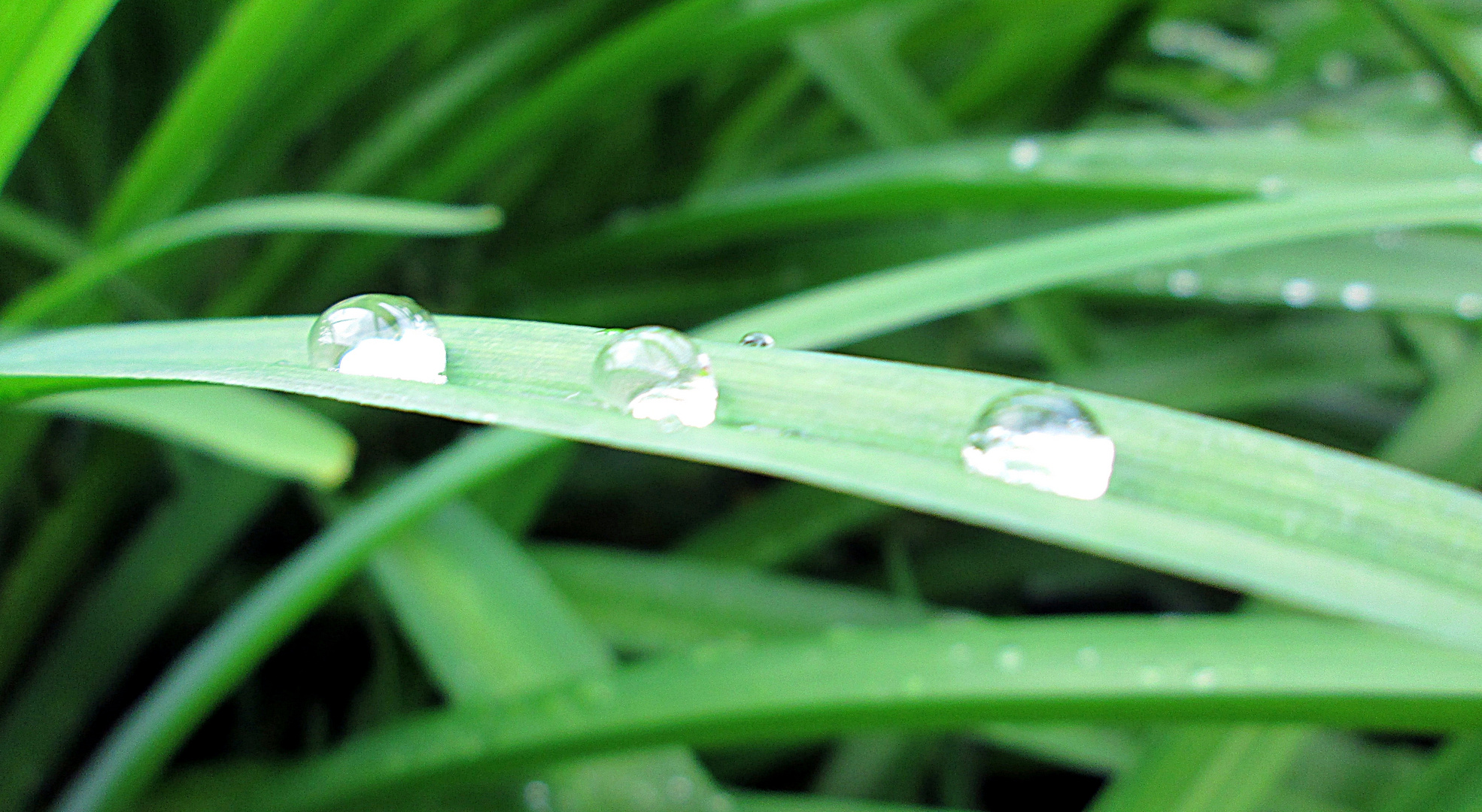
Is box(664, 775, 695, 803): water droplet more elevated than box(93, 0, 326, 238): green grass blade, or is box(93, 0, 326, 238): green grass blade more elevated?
box(93, 0, 326, 238): green grass blade

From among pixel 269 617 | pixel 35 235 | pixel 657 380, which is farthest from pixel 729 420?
pixel 35 235

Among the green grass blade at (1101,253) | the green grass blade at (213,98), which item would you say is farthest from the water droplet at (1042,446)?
the green grass blade at (213,98)

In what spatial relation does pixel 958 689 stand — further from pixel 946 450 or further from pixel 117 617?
pixel 117 617

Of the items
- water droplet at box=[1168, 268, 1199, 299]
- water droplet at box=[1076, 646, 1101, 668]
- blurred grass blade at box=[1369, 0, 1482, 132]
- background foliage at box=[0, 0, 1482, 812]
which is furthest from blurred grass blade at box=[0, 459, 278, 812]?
blurred grass blade at box=[1369, 0, 1482, 132]

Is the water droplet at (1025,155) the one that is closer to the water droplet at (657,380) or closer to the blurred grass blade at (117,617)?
the water droplet at (657,380)

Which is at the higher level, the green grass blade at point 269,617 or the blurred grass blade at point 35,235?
the blurred grass blade at point 35,235

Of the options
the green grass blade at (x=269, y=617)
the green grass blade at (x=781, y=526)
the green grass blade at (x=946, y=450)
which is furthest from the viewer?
the green grass blade at (x=781, y=526)

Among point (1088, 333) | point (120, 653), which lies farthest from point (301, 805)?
point (1088, 333)

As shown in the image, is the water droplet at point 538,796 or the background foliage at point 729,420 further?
the water droplet at point 538,796

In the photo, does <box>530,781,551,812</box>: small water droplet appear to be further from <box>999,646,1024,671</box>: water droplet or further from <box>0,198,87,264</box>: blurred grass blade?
<box>0,198,87,264</box>: blurred grass blade
